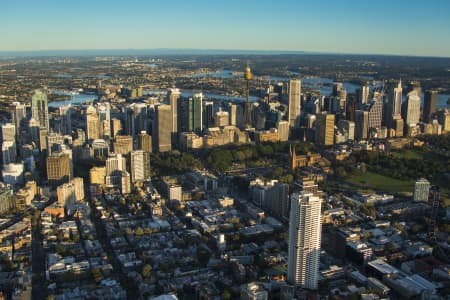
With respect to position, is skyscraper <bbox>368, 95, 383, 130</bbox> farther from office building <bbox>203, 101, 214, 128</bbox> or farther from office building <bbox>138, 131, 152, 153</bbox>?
office building <bbox>138, 131, 152, 153</bbox>

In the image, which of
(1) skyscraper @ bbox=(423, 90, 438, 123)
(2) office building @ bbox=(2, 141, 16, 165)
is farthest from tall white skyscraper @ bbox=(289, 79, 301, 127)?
(2) office building @ bbox=(2, 141, 16, 165)

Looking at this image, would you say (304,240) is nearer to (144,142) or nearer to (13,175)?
(13,175)

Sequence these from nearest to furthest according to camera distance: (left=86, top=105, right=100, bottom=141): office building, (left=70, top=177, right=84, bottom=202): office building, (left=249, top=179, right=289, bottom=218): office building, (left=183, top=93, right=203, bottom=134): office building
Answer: (left=249, top=179, right=289, bottom=218): office building, (left=70, top=177, right=84, bottom=202): office building, (left=86, top=105, right=100, bottom=141): office building, (left=183, top=93, right=203, bottom=134): office building

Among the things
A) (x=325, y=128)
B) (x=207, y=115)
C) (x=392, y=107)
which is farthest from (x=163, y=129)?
(x=392, y=107)

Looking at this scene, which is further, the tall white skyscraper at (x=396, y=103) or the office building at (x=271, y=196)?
the tall white skyscraper at (x=396, y=103)

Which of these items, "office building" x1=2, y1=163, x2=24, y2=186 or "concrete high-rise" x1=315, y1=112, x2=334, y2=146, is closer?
"office building" x1=2, y1=163, x2=24, y2=186

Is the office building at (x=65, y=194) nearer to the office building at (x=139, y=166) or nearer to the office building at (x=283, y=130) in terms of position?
the office building at (x=139, y=166)

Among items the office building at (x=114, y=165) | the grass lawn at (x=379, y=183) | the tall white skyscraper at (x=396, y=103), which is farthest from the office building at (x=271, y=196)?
the tall white skyscraper at (x=396, y=103)

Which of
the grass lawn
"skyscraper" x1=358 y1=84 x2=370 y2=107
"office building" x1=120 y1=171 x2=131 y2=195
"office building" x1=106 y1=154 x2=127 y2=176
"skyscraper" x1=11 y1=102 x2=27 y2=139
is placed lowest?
the grass lawn
